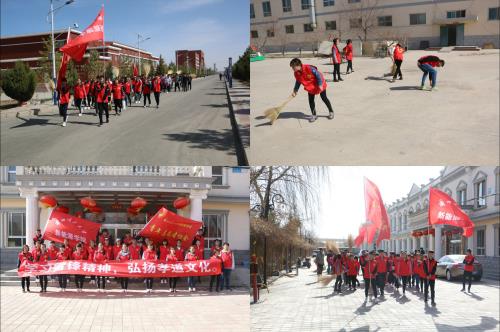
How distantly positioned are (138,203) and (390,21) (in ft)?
7.59

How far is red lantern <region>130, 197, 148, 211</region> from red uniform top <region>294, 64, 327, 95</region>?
5.48ft

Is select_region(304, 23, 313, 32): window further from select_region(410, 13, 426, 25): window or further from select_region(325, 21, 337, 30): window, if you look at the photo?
select_region(410, 13, 426, 25): window

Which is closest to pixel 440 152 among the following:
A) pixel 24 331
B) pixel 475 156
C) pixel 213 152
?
pixel 475 156

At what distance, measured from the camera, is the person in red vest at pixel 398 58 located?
2718 mm

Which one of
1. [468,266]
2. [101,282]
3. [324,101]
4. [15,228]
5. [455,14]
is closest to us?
[455,14]

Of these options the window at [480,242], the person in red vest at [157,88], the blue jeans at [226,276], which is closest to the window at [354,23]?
the window at [480,242]

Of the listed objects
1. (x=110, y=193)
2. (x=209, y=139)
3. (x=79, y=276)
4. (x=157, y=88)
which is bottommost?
(x=79, y=276)

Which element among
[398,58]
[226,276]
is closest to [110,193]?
[226,276]

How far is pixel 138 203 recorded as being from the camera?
373 cm

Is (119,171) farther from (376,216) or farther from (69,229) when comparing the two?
(376,216)

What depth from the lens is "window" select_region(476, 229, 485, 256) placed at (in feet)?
10.5

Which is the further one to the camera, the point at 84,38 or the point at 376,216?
the point at 84,38

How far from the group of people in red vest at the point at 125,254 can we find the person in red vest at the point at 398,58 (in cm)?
186

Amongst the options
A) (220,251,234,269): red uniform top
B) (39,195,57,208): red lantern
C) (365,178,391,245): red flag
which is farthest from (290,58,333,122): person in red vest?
(39,195,57,208): red lantern
